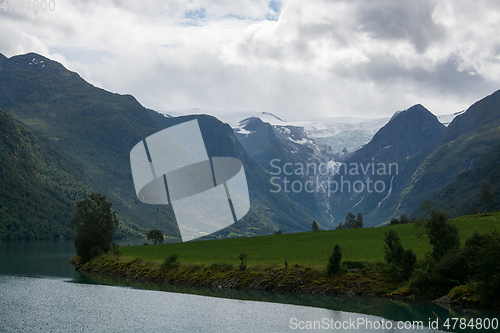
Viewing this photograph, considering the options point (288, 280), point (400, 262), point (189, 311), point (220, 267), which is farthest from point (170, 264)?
point (400, 262)

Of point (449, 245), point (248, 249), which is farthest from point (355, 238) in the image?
point (449, 245)

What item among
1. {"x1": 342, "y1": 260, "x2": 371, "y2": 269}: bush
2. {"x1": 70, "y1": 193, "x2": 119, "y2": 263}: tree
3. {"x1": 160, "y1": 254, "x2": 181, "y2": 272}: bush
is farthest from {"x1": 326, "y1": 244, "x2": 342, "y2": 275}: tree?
{"x1": 70, "y1": 193, "x2": 119, "y2": 263}: tree

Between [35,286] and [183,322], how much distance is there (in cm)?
3394

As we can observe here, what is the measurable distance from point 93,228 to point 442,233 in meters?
79.3

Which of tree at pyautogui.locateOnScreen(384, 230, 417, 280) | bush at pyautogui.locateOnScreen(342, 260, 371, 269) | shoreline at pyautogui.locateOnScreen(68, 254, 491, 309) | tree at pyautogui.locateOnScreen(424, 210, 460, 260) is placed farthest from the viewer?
bush at pyautogui.locateOnScreen(342, 260, 371, 269)

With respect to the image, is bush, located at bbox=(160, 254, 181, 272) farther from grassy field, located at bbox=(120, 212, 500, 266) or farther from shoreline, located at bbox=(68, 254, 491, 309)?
grassy field, located at bbox=(120, 212, 500, 266)

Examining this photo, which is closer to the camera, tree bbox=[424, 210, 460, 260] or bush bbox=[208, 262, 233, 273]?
tree bbox=[424, 210, 460, 260]

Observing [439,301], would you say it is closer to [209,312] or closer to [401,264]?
[401,264]

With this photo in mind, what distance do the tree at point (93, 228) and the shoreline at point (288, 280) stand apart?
24.6 metres

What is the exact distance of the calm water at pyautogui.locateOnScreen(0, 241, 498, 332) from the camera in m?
34.1

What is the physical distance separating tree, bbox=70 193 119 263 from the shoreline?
24551 mm

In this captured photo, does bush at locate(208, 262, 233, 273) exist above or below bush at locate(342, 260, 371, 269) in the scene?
below

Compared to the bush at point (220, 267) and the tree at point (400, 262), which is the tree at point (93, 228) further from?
the tree at point (400, 262)

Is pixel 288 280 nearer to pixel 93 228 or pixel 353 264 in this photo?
pixel 353 264
